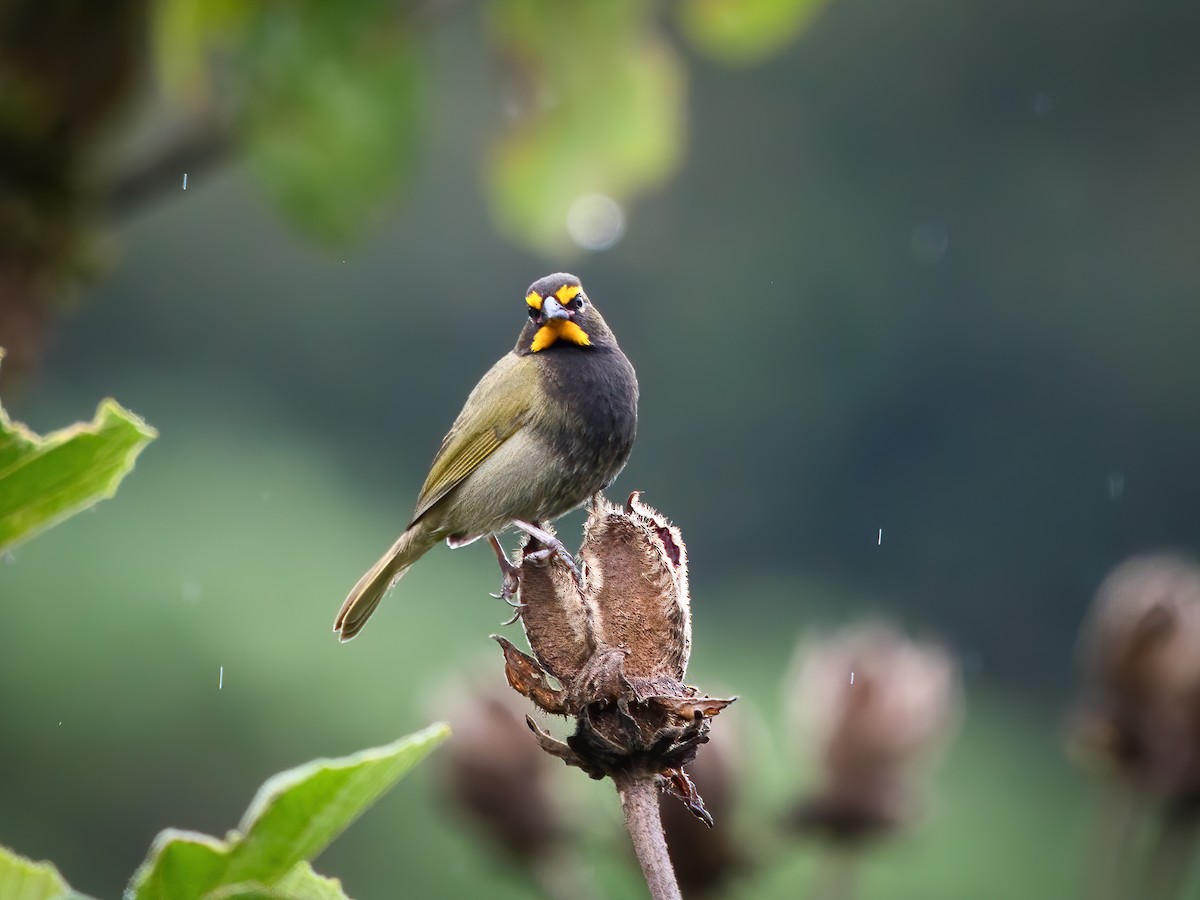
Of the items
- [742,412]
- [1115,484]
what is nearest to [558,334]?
[742,412]

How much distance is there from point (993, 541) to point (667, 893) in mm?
19868

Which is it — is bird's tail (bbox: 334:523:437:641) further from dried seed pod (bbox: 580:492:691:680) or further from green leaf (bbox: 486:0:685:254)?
dried seed pod (bbox: 580:492:691:680)

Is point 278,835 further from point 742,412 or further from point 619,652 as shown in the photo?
point 742,412

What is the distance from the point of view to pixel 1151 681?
235 centimetres

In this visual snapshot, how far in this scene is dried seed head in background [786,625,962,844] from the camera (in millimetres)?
2482

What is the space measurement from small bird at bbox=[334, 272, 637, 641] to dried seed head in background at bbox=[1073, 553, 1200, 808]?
0.73 meters

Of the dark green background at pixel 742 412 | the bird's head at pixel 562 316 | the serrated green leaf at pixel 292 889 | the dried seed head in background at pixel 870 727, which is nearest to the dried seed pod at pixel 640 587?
the serrated green leaf at pixel 292 889

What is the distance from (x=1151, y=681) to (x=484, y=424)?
3.59ft

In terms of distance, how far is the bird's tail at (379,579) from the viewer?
2469mm

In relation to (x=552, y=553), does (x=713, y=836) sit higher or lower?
higher

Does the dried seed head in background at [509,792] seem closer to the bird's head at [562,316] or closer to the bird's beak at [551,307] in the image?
the bird's head at [562,316]

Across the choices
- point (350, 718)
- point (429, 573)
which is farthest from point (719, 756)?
point (429, 573)

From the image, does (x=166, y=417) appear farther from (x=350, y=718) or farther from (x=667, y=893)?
(x=667, y=893)

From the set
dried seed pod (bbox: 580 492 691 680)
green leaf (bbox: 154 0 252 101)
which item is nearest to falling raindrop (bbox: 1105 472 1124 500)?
green leaf (bbox: 154 0 252 101)
